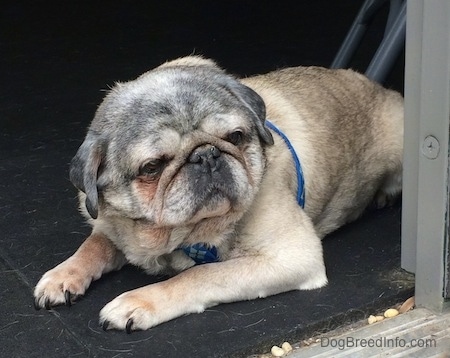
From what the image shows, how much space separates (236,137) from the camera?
2.88 meters

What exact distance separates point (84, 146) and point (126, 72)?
3005 millimetres

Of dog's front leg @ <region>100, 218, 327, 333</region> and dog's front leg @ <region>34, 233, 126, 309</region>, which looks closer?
dog's front leg @ <region>100, 218, 327, 333</region>

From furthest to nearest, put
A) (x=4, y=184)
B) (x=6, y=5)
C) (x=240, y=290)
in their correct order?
1. (x=6, y=5)
2. (x=4, y=184)
3. (x=240, y=290)

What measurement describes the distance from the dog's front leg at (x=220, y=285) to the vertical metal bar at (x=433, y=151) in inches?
14.7

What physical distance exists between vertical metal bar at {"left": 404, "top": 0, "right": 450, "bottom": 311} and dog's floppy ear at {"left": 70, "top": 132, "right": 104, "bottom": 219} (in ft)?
3.46

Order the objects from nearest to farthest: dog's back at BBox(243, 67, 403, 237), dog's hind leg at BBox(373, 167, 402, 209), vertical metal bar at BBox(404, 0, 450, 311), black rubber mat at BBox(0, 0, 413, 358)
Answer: vertical metal bar at BBox(404, 0, 450, 311) < black rubber mat at BBox(0, 0, 413, 358) < dog's back at BBox(243, 67, 403, 237) < dog's hind leg at BBox(373, 167, 402, 209)

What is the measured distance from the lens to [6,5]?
8.38 metres

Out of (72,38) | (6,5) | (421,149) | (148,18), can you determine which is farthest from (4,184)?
(6,5)

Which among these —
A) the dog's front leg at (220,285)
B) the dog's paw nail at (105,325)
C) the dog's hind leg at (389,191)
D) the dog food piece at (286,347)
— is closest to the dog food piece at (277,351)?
the dog food piece at (286,347)

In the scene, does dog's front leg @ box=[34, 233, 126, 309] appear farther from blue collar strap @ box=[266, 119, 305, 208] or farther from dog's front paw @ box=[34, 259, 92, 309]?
blue collar strap @ box=[266, 119, 305, 208]

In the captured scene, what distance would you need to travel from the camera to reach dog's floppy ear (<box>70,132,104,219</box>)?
2.83m

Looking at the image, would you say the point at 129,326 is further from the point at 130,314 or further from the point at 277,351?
the point at 277,351

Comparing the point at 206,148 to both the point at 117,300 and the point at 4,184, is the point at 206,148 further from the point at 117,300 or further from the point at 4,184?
the point at 4,184

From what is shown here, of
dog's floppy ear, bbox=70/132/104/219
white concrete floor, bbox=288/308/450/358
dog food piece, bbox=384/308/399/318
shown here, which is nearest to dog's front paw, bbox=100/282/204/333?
dog's floppy ear, bbox=70/132/104/219
